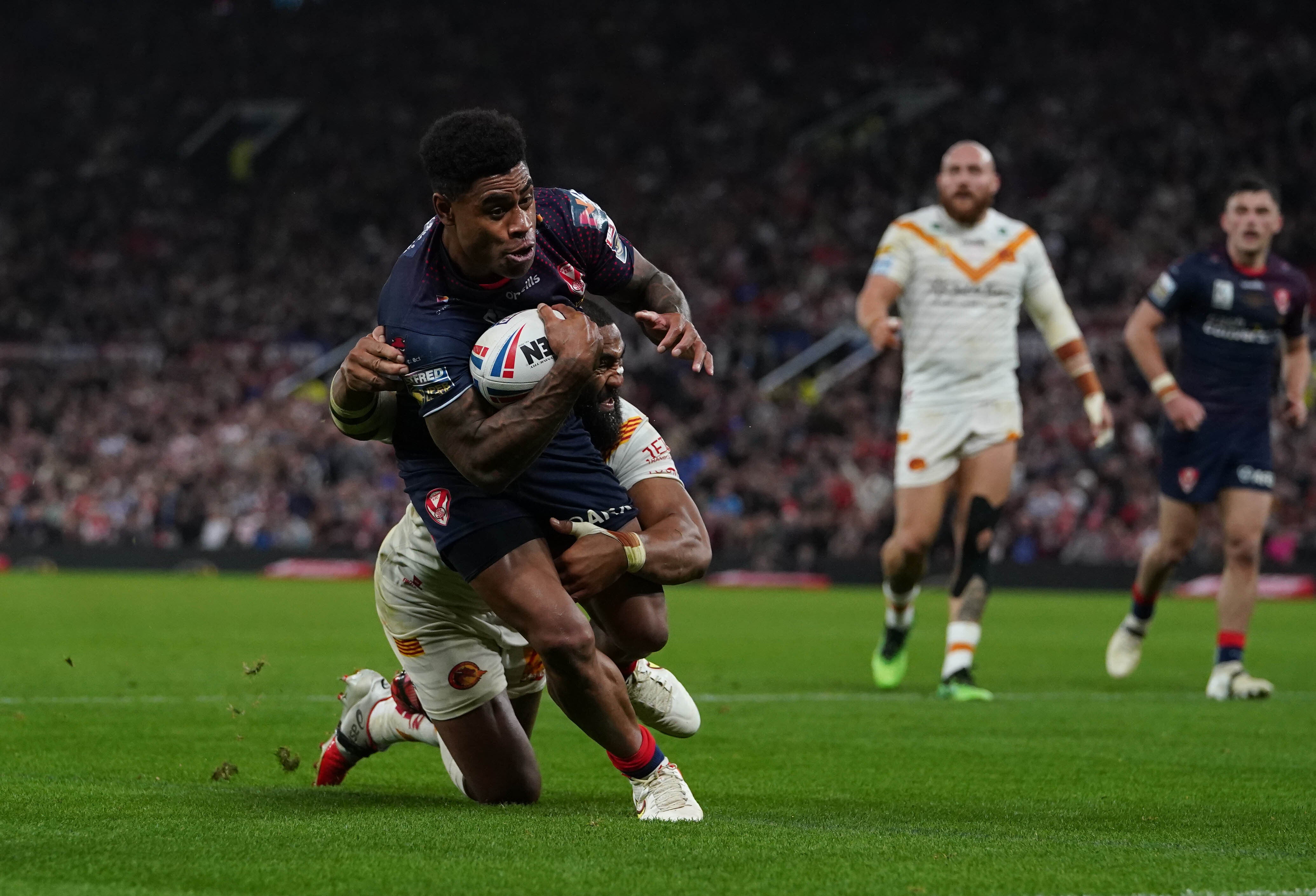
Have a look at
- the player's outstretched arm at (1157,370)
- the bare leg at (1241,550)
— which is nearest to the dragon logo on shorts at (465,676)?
the player's outstretched arm at (1157,370)

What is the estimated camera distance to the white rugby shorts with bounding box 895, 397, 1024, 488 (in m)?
9.23

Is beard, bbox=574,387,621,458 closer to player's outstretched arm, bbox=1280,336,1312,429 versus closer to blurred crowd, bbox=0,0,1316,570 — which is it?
player's outstretched arm, bbox=1280,336,1312,429

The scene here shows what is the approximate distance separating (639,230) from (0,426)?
Answer: 11.3m

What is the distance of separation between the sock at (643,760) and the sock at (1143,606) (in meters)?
5.45

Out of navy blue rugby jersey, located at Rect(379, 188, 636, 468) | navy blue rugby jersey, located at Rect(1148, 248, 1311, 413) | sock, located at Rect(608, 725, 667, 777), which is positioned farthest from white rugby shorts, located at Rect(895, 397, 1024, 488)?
sock, located at Rect(608, 725, 667, 777)

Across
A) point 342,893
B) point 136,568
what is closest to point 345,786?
point 342,893

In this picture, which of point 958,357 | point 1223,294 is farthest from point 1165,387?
point 958,357

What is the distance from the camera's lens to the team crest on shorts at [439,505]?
16.4 feet

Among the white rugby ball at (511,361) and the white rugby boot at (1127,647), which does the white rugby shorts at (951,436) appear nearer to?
the white rugby boot at (1127,647)

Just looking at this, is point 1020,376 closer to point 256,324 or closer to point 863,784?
point 256,324

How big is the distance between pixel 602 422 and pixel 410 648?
37.2 inches

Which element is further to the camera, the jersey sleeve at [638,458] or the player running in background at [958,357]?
the player running in background at [958,357]

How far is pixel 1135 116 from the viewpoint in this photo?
2770 cm

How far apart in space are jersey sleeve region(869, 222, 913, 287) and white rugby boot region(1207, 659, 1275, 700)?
265 cm
